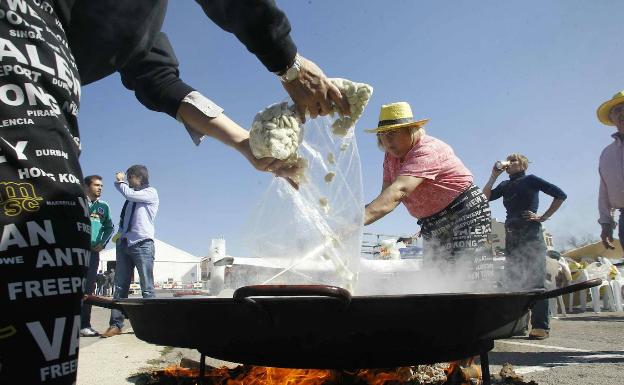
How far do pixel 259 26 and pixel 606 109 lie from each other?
377cm

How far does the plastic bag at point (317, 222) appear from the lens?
6.22ft

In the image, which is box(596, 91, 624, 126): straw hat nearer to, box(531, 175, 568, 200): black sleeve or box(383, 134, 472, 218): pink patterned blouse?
box(531, 175, 568, 200): black sleeve

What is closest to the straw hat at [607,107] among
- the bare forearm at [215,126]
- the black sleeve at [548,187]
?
the black sleeve at [548,187]

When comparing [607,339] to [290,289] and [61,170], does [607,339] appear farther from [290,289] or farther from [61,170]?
[61,170]

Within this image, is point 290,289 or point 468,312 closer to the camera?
point 290,289

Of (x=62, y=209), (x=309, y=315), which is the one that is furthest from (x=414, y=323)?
(x=62, y=209)

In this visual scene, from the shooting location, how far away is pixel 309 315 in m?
0.98

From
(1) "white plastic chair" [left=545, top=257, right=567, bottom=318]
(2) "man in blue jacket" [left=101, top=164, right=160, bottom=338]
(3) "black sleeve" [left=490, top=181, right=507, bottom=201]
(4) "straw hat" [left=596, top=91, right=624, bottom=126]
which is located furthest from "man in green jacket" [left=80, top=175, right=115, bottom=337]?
(1) "white plastic chair" [left=545, top=257, right=567, bottom=318]

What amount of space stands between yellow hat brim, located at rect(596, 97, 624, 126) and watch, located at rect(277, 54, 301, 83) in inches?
134

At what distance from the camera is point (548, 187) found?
4.40 metres

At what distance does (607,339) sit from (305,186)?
3.86m

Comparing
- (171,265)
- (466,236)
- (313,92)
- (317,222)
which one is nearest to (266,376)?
(317,222)

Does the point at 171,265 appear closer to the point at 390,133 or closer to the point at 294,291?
the point at 390,133

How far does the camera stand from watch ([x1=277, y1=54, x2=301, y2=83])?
133 centimetres
